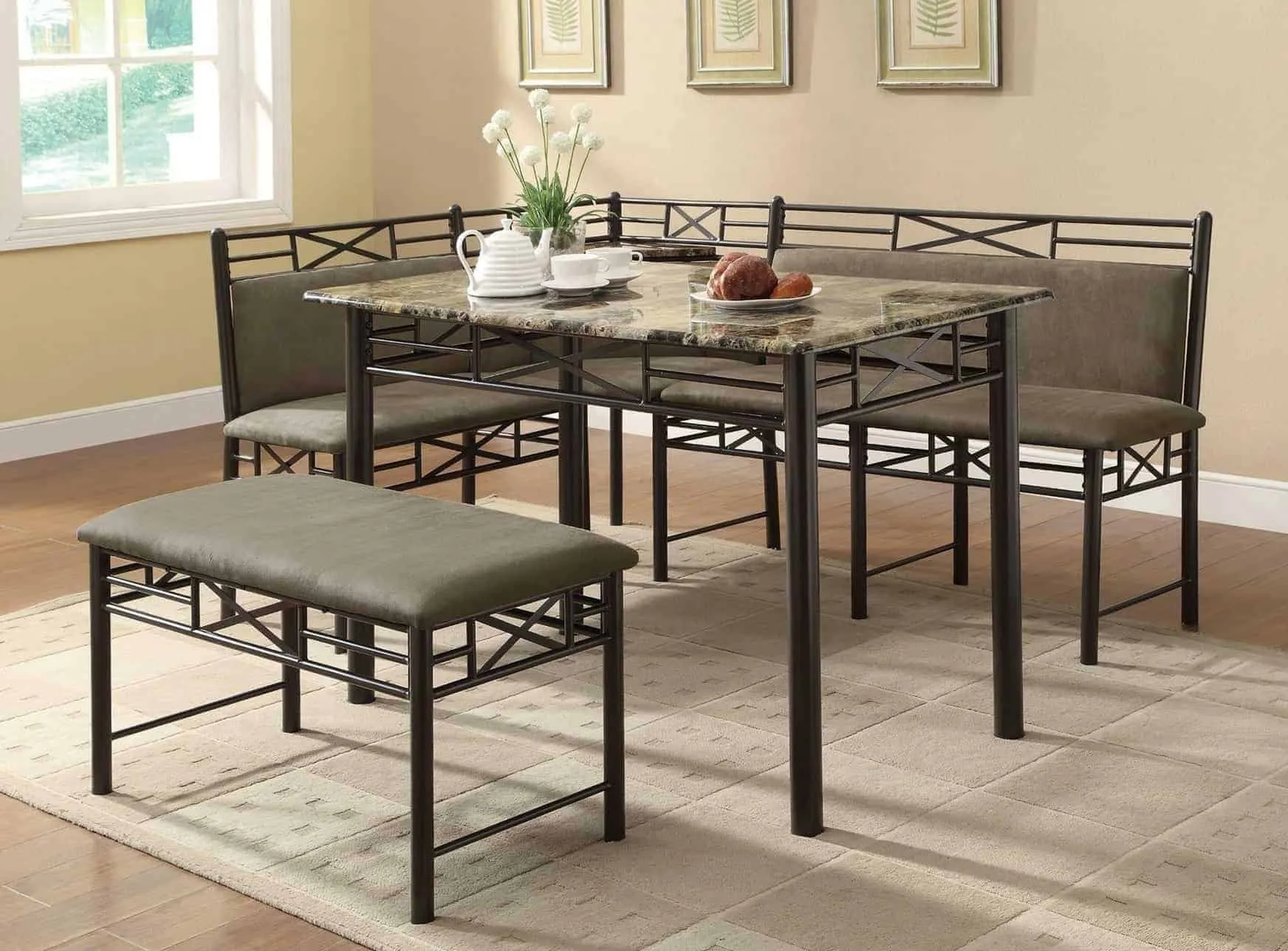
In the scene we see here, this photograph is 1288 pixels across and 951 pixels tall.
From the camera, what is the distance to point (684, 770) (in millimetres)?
3006

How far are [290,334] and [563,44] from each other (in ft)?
7.52

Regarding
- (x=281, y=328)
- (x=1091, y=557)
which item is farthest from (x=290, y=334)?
(x=1091, y=557)

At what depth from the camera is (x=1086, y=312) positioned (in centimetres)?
392

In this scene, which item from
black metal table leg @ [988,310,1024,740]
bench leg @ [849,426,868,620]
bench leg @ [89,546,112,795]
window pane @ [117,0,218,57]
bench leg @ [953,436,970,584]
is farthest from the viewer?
window pane @ [117,0,218,57]

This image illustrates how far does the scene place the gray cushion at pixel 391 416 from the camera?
3.70m

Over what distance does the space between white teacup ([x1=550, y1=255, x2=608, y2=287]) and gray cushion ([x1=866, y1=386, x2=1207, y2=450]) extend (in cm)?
67

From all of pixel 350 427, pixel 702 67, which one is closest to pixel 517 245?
pixel 350 427

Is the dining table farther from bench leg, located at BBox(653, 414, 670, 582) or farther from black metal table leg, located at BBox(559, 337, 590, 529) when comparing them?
bench leg, located at BBox(653, 414, 670, 582)

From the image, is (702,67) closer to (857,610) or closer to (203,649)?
Answer: (857,610)

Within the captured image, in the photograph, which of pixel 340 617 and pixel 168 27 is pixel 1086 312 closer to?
pixel 340 617

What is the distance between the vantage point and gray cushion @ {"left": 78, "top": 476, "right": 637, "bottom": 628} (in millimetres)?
2447

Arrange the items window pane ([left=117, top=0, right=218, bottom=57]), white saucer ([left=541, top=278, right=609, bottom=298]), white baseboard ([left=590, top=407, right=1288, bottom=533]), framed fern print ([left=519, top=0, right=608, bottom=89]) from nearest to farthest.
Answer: white saucer ([left=541, top=278, right=609, bottom=298]) → white baseboard ([left=590, top=407, right=1288, bottom=533]) → framed fern print ([left=519, top=0, right=608, bottom=89]) → window pane ([left=117, top=0, right=218, bottom=57])

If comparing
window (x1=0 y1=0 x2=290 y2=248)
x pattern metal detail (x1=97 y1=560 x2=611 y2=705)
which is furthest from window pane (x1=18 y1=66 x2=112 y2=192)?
x pattern metal detail (x1=97 y1=560 x2=611 y2=705)

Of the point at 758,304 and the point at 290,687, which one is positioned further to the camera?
the point at 290,687
